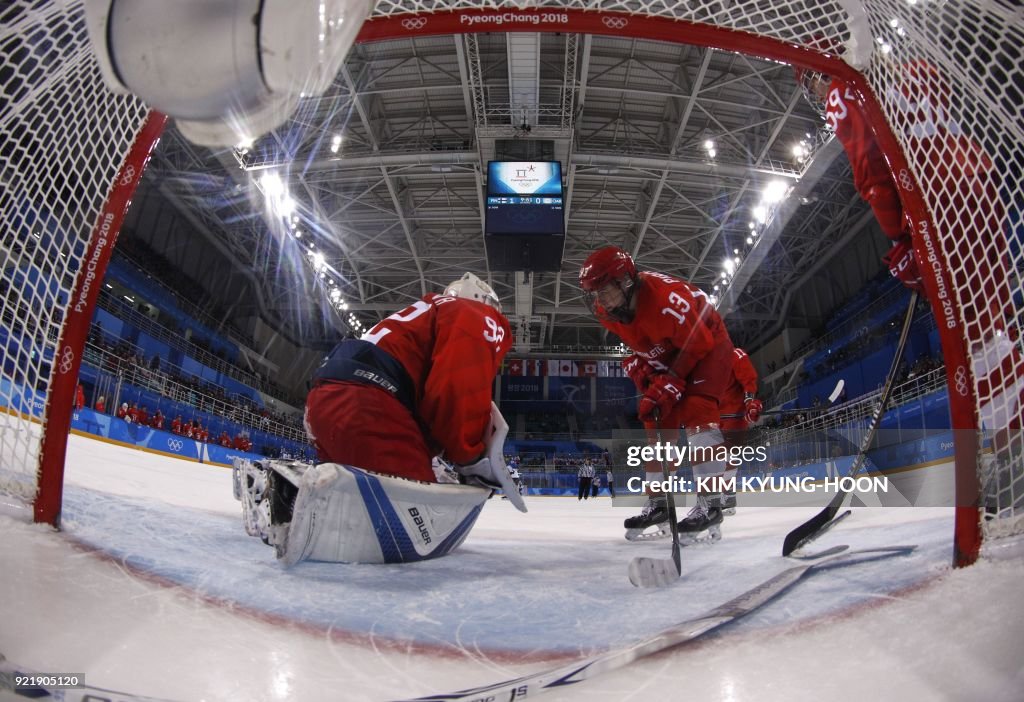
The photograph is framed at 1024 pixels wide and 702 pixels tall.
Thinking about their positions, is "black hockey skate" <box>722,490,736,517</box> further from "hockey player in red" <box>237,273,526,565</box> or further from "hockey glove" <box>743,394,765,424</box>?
"hockey player in red" <box>237,273,526,565</box>

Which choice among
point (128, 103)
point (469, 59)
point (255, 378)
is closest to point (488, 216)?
point (469, 59)

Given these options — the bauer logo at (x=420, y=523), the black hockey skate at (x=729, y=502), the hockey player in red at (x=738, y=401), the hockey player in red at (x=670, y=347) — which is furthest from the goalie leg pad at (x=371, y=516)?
the hockey player in red at (x=738, y=401)

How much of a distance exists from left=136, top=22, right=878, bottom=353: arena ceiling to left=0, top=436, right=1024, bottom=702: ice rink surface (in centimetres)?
546

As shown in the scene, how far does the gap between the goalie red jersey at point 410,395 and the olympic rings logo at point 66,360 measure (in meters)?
0.57

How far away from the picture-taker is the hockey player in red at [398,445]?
114 centimetres

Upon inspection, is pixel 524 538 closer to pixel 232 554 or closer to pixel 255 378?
pixel 232 554

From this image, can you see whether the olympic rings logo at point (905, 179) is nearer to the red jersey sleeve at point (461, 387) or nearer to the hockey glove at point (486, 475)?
the red jersey sleeve at point (461, 387)

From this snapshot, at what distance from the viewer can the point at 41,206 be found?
1.30m

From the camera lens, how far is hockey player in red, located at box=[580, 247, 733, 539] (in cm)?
228

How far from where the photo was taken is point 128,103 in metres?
1.13

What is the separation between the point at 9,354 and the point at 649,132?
11.0 meters

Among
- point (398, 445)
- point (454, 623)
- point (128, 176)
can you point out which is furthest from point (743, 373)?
point (128, 176)

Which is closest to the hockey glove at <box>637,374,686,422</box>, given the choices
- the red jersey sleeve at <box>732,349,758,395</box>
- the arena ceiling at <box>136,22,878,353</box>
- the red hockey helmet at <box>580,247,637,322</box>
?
the red hockey helmet at <box>580,247,637,322</box>

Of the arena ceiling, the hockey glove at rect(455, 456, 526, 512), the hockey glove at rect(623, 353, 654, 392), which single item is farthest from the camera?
the arena ceiling
